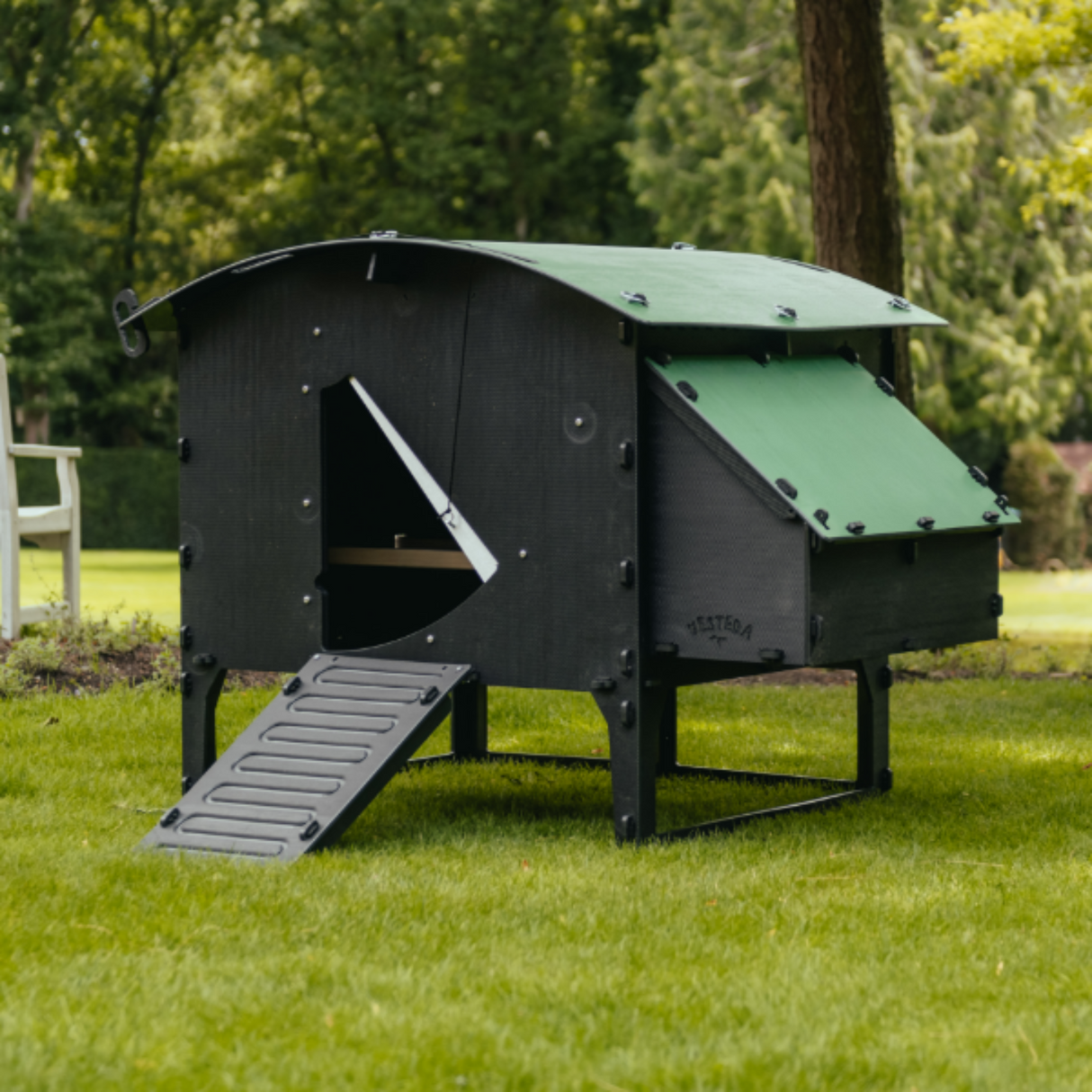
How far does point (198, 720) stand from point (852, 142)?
231 inches

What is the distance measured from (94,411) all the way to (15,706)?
26.9 metres

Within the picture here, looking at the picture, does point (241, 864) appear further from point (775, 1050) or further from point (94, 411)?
point (94, 411)

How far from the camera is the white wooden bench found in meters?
9.89

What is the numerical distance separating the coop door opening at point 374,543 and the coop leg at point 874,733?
1.51 metres

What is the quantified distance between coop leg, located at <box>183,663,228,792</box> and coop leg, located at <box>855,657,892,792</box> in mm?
2348

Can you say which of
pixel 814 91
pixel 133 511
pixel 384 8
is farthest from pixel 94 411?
pixel 814 91

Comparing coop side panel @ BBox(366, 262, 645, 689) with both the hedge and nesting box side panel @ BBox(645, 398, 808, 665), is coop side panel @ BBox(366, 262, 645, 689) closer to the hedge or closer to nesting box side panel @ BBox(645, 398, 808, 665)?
nesting box side panel @ BBox(645, 398, 808, 665)

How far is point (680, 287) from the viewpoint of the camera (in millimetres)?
5668

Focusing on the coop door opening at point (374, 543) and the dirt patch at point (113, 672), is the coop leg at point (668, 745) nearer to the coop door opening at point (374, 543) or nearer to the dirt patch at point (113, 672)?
the coop door opening at point (374, 543)

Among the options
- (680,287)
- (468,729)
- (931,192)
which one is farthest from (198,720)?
(931,192)

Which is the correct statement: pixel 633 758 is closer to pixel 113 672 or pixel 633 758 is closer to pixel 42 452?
A: pixel 113 672

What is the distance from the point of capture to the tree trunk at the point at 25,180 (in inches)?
1232

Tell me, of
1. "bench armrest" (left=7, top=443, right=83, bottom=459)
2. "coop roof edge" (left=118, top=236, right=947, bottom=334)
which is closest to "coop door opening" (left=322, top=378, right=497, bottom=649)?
"coop roof edge" (left=118, top=236, right=947, bottom=334)

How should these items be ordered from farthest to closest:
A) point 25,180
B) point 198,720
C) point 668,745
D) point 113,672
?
point 25,180, point 113,672, point 668,745, point 198,720
